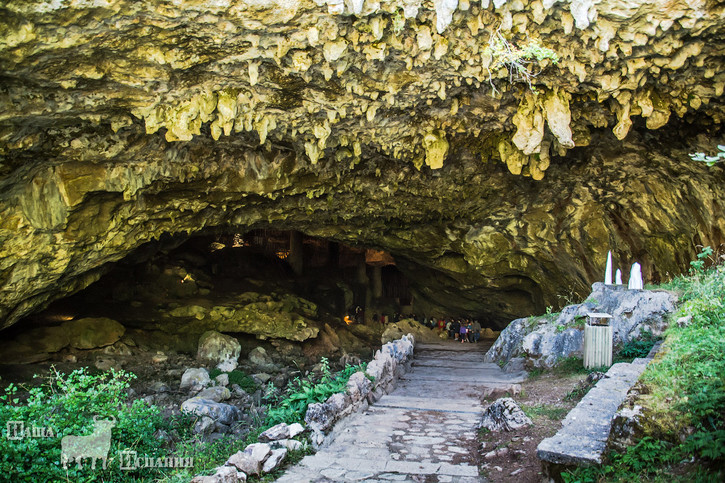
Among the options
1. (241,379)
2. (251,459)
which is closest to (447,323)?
(241,379)

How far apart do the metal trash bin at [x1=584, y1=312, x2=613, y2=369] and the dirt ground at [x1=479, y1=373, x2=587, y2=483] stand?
0.35 meters

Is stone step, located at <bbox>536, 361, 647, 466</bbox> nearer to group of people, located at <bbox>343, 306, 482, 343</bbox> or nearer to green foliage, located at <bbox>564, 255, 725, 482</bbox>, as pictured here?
green foliage, located at <bbox>564, 255, 725, 482</bbox>

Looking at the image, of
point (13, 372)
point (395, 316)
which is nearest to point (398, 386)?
point (13, 372)

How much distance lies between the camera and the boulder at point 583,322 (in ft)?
28.8

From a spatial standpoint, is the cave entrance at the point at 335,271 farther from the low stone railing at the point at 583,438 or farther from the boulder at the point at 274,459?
the low stone railing at the point at 583,438

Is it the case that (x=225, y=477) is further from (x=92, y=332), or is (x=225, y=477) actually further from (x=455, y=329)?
(x=455, y=329)

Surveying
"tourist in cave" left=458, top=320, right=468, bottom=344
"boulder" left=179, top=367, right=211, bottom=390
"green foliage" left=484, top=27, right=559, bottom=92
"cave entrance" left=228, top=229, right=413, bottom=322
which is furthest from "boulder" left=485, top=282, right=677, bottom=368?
"cave entrance" left=228, top=229, right=413, bottom=322

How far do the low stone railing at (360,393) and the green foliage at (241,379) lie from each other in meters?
6.15

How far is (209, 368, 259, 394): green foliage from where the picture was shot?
1576 cm

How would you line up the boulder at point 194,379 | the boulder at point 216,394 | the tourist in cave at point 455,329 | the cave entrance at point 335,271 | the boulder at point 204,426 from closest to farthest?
1. the boulder at point 204,426
2. the boulder at point 216,394
3. the boulder at point 194,379
4. the tourist in cave at point 455,329
5. the cave entrance at point 335,271

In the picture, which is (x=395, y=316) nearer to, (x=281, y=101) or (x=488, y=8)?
(x=281, y=101)

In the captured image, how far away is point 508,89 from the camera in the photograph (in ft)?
29.8

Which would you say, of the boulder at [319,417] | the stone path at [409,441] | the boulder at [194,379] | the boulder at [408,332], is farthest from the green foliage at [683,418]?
the boulder at [408,332]

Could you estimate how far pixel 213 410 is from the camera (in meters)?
11.3
